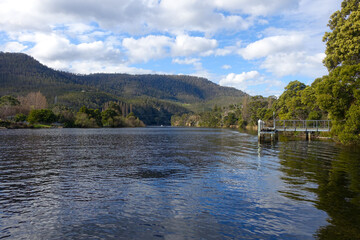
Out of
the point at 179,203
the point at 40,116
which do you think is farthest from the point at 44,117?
the point at 179,203

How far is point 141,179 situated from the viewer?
1991 centimetres

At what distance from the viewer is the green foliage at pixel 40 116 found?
5604 inches

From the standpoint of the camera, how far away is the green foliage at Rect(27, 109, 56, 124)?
142337mm

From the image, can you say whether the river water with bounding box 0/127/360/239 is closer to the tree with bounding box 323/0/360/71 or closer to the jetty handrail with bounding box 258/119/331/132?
the tree with bounding box 323/0/360/71

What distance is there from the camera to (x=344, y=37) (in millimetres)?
45938

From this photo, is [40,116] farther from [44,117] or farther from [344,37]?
[344,37]

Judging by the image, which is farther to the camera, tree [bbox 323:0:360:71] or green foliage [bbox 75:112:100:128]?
green foliage [bbox 75:112:100:128]

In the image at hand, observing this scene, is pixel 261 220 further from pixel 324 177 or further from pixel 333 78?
pixel 333 78

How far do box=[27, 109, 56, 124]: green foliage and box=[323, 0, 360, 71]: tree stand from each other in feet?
459

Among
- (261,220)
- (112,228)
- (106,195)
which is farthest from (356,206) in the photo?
(106,195)

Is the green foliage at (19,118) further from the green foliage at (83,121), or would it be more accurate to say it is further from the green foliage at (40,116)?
the green foliage at (83,121)

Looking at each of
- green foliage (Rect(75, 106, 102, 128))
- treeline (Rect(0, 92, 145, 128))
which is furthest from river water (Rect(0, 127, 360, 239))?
green foliage (Rect(75, 106, 102, 128))

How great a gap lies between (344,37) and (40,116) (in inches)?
5738

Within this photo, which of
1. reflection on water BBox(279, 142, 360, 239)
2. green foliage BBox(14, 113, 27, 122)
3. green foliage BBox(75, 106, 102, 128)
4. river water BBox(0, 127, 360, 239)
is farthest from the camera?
green foliage BBox(75, 106, 102, 128)
